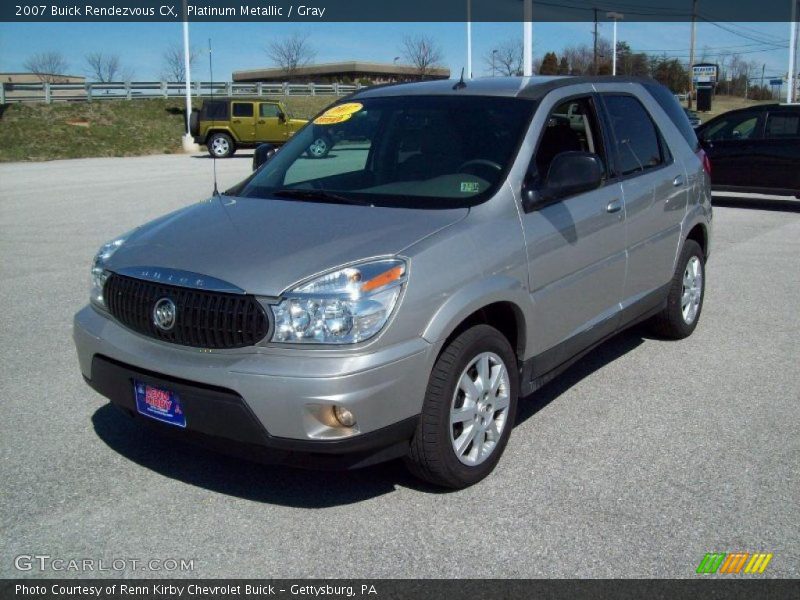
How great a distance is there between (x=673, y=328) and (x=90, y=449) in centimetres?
420

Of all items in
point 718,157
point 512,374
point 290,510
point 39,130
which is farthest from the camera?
point 39,130

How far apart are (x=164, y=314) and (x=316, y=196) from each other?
3.95 feet

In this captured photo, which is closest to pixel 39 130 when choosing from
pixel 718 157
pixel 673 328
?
pixel 718 157

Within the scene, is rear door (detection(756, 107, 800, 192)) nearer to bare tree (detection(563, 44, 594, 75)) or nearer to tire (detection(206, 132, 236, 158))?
tire (detection(206, 132, 236, 158))

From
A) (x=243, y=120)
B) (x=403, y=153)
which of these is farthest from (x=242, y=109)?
(x=403, y=153)

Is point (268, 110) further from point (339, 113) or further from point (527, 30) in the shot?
point (339, 113)

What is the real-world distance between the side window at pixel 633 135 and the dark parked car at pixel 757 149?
29.7 ft

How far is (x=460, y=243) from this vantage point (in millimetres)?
3873

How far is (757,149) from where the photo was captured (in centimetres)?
1409

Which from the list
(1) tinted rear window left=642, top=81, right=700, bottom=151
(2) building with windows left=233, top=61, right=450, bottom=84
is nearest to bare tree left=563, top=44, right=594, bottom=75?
(2) building with windows left=233, top=61, right=450, bottom=84

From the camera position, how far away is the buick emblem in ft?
12.0

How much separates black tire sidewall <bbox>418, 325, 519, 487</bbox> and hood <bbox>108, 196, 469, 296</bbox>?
540 millimetres

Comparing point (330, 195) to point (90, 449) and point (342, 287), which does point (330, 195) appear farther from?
point (90, 449)

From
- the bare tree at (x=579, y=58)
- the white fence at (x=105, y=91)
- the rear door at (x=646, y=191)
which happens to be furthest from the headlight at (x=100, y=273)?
the bare tree at (x=579, y=58)
